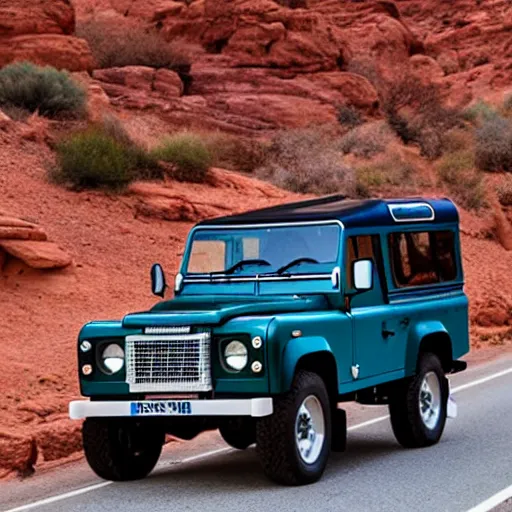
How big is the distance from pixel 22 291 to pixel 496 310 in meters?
10.4

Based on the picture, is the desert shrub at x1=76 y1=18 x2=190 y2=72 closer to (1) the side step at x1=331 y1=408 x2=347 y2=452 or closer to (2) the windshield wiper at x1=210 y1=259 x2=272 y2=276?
(2) the windshield wiper at x1=210 y1=259 x2=272 y2=276

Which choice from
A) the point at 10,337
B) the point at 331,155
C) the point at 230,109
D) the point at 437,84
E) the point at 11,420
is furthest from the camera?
the point at 437,84

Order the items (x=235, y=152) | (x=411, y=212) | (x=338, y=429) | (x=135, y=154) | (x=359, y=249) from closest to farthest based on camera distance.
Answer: (x=338, y=429)
(x=359, y=249)
(x=411, y=212)
(x=135, y=154)
(x=235, y=152)

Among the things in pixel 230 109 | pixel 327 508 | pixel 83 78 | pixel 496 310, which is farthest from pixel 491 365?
pixel 230 109

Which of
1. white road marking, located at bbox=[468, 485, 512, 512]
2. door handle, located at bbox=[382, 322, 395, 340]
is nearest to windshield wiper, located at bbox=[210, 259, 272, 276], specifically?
door handle, located at bbox=[382, 322, 395, 340]

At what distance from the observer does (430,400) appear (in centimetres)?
1206

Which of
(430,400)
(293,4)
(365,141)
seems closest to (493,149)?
(365,141)

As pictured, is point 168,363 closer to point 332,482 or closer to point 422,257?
point 332,482

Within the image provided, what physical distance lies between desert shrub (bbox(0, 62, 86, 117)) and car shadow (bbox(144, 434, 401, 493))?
18323mm

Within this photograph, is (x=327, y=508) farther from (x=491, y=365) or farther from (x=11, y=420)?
(x=491, y=365)

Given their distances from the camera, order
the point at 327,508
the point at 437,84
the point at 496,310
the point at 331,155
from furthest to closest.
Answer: the point at 437,84 → the point at 331,155 → the point at 496,310 → the point at 327,508

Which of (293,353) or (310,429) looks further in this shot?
(310,429)

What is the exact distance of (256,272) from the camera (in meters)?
11.1

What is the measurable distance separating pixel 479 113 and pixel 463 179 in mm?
9532
